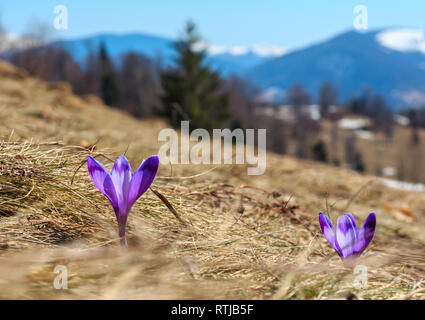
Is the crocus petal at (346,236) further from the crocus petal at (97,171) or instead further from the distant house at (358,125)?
the distant house at (358,125)

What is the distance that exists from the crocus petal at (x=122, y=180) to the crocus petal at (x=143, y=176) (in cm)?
2

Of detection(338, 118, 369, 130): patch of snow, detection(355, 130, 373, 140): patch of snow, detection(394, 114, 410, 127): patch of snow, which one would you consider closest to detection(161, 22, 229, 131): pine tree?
detection(355, 130, 373, 140): patch of snow

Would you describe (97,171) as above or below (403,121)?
below

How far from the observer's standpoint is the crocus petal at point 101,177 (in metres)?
1.09

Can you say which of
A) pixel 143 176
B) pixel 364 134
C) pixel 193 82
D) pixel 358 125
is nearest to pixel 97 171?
pixel 143 176

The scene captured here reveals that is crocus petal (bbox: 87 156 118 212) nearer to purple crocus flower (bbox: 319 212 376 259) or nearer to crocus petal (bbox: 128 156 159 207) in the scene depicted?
crocus petal (bbox: 128 156 159 207)

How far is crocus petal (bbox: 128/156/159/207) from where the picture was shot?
109cm

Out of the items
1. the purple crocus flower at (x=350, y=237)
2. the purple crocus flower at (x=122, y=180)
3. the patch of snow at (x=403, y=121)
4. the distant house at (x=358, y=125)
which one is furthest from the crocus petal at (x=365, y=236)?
the patch of snow at (x=403, y=121)

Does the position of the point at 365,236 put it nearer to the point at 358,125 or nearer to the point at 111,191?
the point at 111,191

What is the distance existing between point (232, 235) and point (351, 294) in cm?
58

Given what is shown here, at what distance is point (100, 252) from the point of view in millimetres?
1088

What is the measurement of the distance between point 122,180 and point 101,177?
0.06 meters

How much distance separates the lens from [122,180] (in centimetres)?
112
